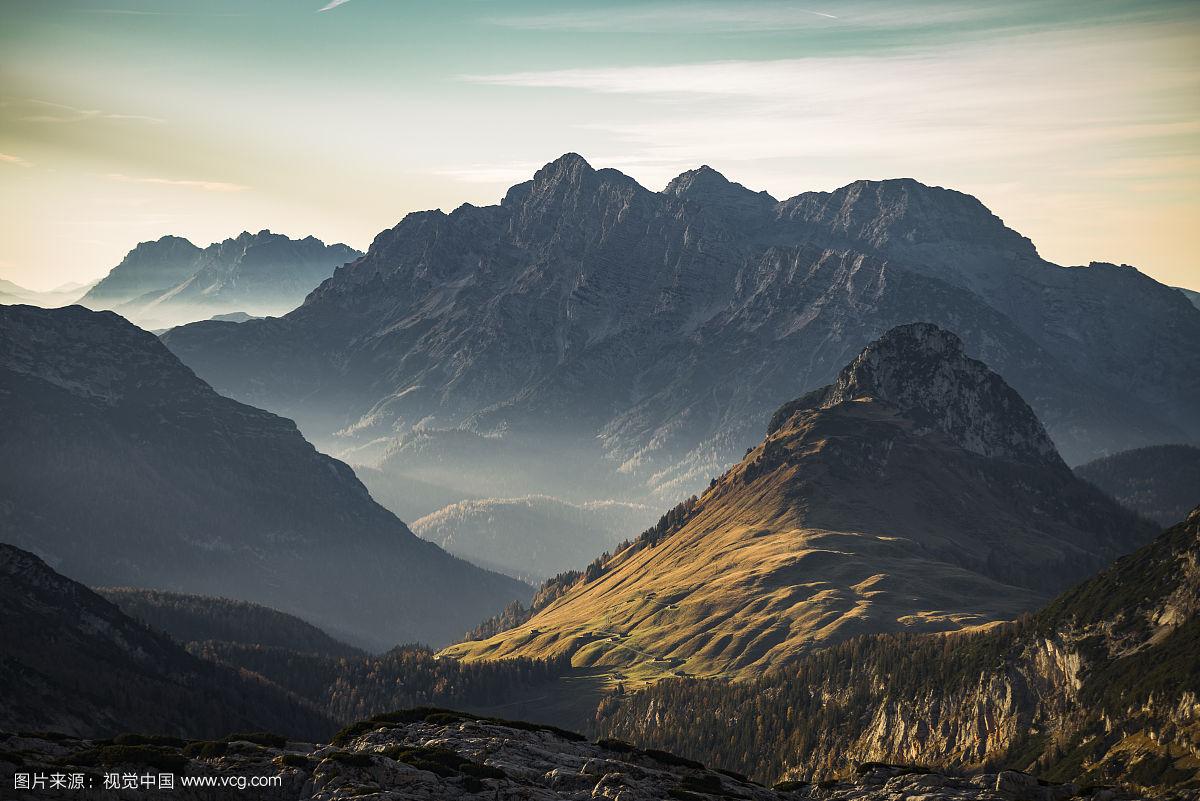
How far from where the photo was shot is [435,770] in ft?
389

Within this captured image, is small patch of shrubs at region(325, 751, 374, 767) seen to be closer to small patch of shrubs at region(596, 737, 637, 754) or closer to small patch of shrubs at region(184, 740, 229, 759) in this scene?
small patch of shrubs at region(184, 740, 229, 759)

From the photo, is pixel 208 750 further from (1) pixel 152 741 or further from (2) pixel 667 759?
(2) pixel 667 759

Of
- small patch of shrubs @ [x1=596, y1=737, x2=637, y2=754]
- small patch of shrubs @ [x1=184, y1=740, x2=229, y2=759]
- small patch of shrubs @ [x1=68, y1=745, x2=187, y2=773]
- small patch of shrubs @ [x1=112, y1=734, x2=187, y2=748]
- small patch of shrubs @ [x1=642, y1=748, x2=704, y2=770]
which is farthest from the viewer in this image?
small patch of shrubs @ [x1=642, y1=748, x2=704, y2=770]

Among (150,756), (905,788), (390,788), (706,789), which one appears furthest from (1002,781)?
(150,756)

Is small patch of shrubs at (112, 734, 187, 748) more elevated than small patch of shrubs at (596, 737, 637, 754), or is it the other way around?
small patch of shrubs at (112, 734, 187, 748)

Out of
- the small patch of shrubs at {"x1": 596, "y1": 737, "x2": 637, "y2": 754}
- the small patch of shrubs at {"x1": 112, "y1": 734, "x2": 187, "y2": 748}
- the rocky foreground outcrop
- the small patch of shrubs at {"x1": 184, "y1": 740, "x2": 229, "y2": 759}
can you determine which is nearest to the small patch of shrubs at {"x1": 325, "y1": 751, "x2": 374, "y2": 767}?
the rocky foreground outcrop

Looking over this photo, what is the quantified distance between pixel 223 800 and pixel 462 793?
69.5ft

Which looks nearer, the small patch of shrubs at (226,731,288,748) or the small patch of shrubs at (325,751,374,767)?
the small patch of shrubs at (325,751,374,767)

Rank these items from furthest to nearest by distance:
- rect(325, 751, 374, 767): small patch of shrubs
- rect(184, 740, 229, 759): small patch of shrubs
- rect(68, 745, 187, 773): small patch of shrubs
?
rect(184, 740, 229, 759): small patch of shrubs
rect(68, 745, 187, 773): small patch of shrubs
rect(325, 751, 374, 767): small patch of shrubs

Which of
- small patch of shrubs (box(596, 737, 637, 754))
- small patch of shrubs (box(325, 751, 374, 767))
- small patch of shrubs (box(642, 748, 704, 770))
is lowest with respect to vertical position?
small patch of shrubs (box(642, 748, 704, 770))

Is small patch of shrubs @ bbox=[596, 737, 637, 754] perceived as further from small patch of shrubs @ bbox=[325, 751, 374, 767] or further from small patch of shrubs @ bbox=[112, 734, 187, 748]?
small patch of shrubs @ bbox=[112, 734, 187, 748]

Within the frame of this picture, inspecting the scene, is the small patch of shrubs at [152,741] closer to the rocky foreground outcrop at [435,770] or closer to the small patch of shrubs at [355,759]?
the rocky foreground outcrop at [435,770]

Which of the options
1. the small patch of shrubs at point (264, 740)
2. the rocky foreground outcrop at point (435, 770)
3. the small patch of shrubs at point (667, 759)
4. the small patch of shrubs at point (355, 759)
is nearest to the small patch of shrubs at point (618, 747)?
the rocky foreground outcrop at point (435, 770)

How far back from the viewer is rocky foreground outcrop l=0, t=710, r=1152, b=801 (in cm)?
11381
